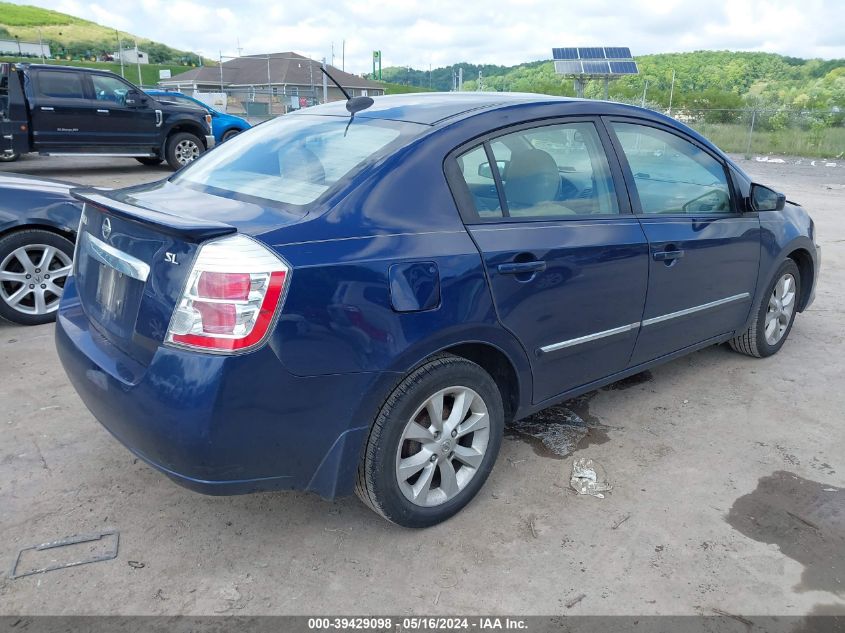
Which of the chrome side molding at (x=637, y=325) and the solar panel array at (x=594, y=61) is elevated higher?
the solar panel array at (x=594, y=61)

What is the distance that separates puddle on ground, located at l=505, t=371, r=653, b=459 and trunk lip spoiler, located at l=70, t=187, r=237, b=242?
202 cm

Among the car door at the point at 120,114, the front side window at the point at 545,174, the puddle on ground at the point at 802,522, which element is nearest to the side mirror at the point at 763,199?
the front side window at the point at 545,174

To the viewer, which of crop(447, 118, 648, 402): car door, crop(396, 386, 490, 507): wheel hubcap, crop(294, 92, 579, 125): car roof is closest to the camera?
crop(396, 386, 490, 507): wheel hubcap

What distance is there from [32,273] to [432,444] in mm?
3731

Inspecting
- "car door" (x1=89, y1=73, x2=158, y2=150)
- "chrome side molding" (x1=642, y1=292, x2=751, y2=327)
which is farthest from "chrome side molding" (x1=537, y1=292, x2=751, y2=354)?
"car door" (x1=89, y1=73, x2=158, y2=150)

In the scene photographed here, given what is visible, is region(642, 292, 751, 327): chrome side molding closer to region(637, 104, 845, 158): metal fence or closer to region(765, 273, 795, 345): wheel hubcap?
region(765, 273, 795, 345): wheel hubcap

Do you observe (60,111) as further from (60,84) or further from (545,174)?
(545,174)

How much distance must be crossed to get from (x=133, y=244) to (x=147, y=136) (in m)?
12.4

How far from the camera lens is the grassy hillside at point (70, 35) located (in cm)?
11019

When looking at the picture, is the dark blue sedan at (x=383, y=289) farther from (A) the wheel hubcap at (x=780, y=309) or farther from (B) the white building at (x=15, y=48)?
(B) the white building at (x=15, y=48)

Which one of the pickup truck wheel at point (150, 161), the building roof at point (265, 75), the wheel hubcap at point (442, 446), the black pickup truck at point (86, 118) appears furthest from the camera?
the building roof at point (265, 75)

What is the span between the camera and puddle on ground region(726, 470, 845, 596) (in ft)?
8.73

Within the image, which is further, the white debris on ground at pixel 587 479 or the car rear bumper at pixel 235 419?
the white debris on ground at pixel 587 479

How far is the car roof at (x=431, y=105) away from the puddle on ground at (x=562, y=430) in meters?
1.69
